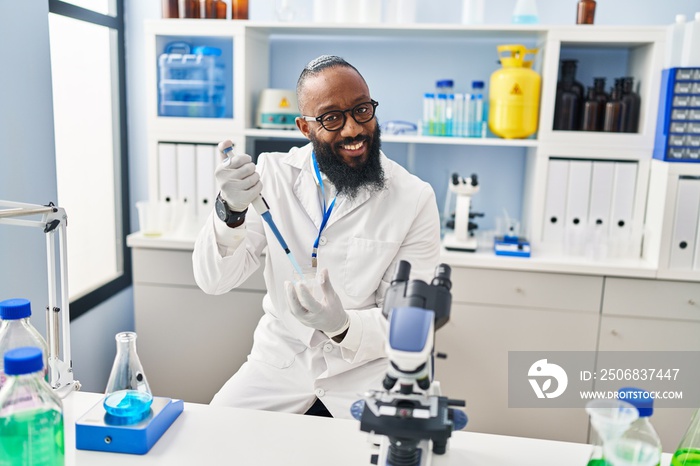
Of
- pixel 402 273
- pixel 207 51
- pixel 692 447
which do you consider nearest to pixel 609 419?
pixel 692 447

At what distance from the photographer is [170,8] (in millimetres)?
2719

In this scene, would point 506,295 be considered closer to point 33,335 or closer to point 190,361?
point 190,361

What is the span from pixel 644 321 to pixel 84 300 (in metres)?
2.33

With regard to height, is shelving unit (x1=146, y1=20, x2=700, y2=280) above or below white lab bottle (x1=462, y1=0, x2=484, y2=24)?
below

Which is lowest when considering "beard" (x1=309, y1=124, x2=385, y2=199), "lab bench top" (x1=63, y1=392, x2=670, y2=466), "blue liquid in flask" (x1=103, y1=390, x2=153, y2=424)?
"lab bench top" (x1=63, y1=392, x2=670, y2=466)

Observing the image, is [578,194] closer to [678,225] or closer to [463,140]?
[678,225]

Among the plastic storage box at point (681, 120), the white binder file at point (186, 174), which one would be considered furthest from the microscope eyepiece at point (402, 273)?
the white binder file at point (186, 174)

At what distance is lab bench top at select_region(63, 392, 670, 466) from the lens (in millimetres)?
1123

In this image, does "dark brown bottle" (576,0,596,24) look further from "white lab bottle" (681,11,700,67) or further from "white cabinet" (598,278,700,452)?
"white cabinet" (598,278,700,452)

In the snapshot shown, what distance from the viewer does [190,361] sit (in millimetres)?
2768

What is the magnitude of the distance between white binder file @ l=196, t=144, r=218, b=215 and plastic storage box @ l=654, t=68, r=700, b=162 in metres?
1.86

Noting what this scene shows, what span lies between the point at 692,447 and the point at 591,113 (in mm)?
1790

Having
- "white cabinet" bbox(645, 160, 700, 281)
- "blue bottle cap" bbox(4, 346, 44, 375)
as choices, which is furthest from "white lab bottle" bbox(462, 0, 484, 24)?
"blue bottle cap" bbox(4, 346, 44, 375)

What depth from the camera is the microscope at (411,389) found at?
2.79 feet
